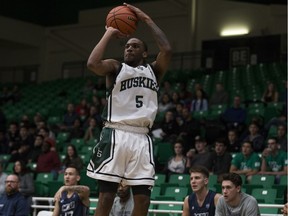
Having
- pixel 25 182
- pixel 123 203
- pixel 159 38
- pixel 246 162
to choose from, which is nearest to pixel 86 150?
pixel 25 182

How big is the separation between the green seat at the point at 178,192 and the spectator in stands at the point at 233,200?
97.7 inches

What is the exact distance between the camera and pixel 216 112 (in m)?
12.1

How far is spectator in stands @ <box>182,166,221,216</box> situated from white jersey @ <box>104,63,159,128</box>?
1.76 meters

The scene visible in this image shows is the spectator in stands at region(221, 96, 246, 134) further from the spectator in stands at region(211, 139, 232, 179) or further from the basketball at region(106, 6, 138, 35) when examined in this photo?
the basketball at region(106, 6, 138, 35)

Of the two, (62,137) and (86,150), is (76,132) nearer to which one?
(62,137)

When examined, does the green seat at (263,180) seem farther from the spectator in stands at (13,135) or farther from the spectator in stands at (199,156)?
the spectator in stands at (13,135)

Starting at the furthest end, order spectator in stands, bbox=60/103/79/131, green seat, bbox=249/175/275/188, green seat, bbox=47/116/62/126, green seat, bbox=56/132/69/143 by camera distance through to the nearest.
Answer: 1. green seat, bbox=47/116/62/126
2. spectator in stands, bbox=60/103/79/131
3. green seat, bbox=56/132/69/143
4. green seat, bbox=249/175/275/188

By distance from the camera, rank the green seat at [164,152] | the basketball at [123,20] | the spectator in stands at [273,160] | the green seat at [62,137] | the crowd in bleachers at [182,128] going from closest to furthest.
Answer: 1. the basketball at [123,20]
2. the spectator in stands at [273,160]
3. the crowd in bleachers at [182,128]
4. the green seat at [164,152]
5. the green seat at [62,137]

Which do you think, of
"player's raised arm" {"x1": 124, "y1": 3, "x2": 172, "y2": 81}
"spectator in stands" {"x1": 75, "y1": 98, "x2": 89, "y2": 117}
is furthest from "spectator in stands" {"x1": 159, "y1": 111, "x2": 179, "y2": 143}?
"player's raised arm" {"x1": 124, "y1": 3, "x2": 172, "y2": 81}

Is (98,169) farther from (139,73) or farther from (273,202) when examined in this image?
(273,202)

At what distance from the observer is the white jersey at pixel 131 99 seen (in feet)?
13.1

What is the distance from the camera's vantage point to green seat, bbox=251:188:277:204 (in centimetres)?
754

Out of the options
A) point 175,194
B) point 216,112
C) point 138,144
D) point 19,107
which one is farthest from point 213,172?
point 19,107

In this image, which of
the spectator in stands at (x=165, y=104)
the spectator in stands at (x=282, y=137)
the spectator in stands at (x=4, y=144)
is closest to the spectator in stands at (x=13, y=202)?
the spectator in stands at (x=282, y=137)
